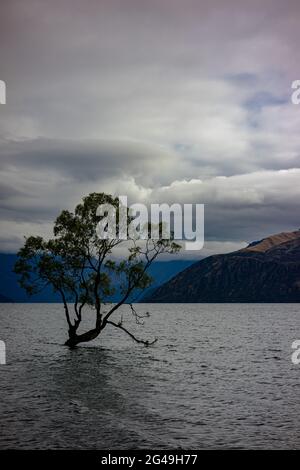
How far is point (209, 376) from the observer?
172ft

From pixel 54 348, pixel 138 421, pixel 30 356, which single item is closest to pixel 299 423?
pixel 138 421

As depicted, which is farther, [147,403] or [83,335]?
[83,335]

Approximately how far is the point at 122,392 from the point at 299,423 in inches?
642
